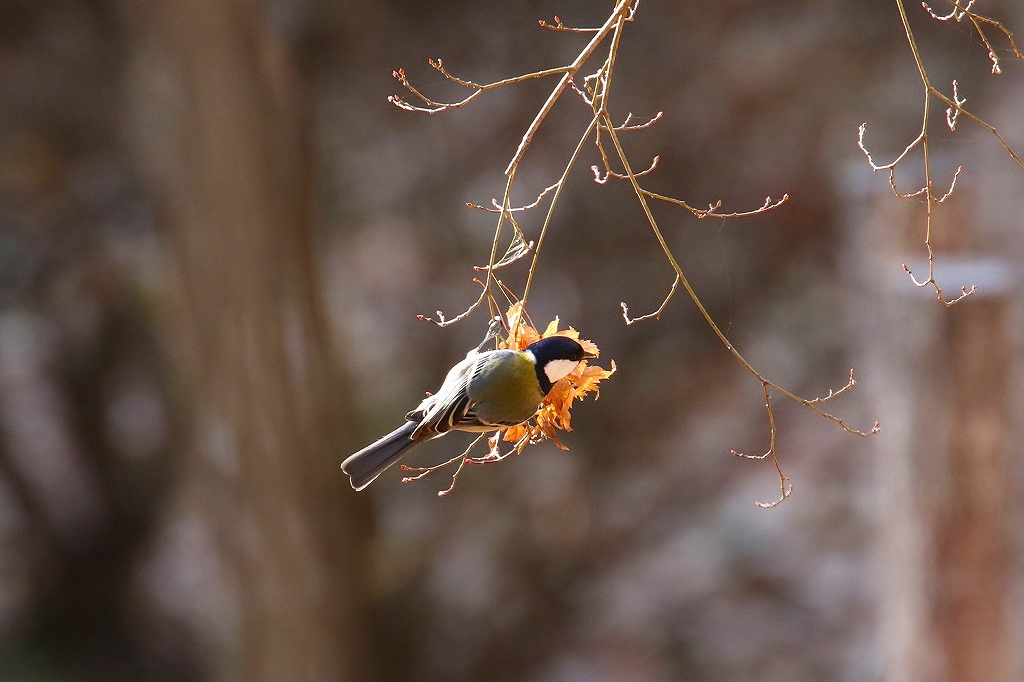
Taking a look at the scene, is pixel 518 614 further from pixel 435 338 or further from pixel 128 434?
pixel 128 434

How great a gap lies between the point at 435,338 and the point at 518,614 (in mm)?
1324

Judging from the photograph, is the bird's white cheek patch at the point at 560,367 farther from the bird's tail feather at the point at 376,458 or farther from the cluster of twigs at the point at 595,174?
the bird's tail feather at the point at 376,458

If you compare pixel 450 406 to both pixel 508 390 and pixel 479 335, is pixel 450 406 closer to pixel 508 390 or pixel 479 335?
pixel 508 390

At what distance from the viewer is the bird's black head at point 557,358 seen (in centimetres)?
153

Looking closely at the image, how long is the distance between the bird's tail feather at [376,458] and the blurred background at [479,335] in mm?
1931

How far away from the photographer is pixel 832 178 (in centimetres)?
510

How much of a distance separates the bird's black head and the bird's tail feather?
0.28m

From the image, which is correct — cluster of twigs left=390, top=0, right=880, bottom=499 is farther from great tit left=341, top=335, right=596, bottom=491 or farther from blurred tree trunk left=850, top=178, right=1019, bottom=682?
blurred tree trunk left=850, top=178, right=1019, bottom=682

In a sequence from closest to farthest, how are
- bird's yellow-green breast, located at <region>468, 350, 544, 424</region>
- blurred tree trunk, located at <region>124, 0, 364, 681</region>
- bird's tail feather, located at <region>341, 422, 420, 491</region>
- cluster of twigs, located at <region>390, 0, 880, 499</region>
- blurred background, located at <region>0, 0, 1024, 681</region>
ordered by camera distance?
1. cluster of twigs, located at <region>390, 0, 880, 499</region>
2. bird's yellow-green breast, located at <region>468, 350, 544, 424</region>
3. bird's tail feather, located at <region>341, 422, 420, 491</region>
4. blurred tree trunk, located at <region>124, 0, 364, 681</region>
5. blurred background, located at <region>0, 0, 1024, 681</region>

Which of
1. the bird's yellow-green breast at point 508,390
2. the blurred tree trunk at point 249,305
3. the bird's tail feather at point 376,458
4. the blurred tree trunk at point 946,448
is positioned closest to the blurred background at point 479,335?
the blurred tree trunk at point 249,305

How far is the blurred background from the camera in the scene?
445 centimetres

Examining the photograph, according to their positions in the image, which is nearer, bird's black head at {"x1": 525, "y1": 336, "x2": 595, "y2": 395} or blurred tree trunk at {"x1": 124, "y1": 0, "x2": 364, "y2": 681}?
bird's black head at {"x1": 525, "y1": 336, "x2": 595, "y2": 395}

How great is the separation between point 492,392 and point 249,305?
5.77 feet

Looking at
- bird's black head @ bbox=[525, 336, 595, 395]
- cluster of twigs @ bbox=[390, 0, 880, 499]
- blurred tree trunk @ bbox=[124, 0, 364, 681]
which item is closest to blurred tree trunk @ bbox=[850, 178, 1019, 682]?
cluster of twigs @ bbox=[390, 0, 880, 499]
